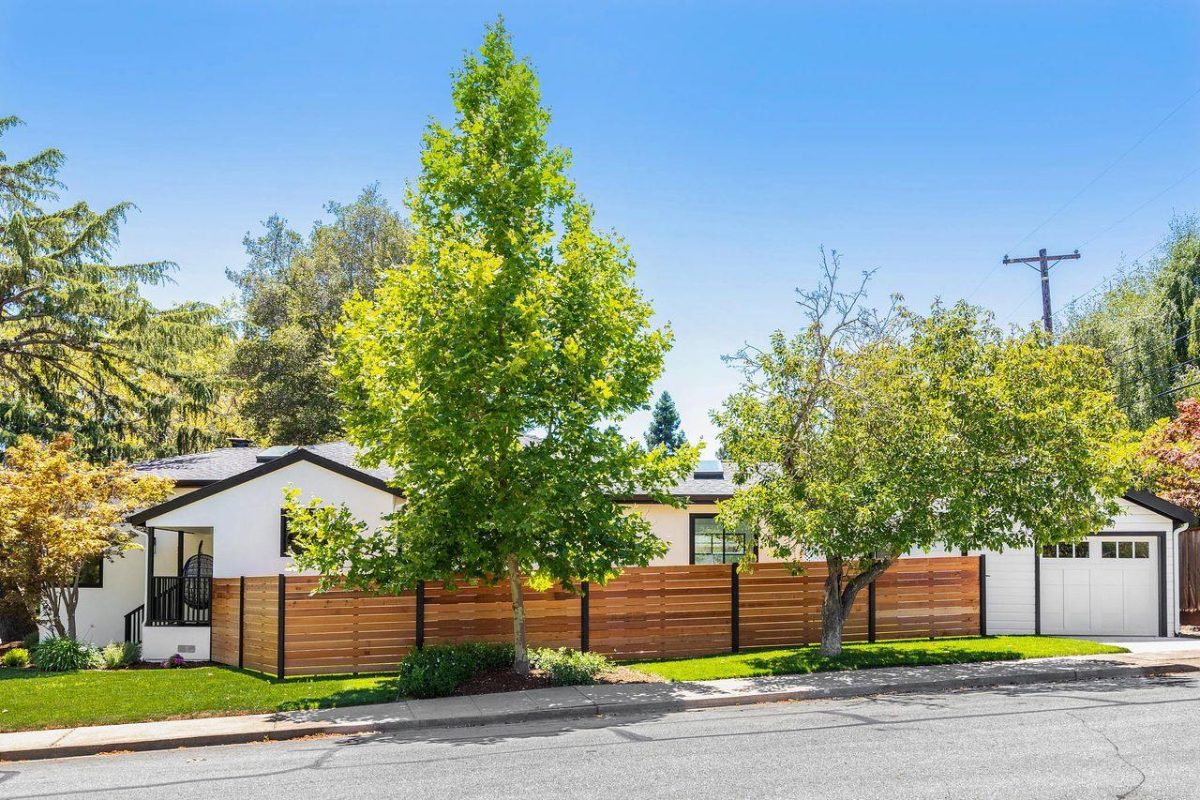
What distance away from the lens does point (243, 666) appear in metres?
18.7

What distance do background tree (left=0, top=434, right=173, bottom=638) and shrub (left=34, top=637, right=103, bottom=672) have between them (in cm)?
116

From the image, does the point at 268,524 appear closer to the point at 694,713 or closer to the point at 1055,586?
the point at 694,713

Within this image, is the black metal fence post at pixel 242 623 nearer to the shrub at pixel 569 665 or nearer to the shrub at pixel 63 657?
the shrub at pixel 63 657

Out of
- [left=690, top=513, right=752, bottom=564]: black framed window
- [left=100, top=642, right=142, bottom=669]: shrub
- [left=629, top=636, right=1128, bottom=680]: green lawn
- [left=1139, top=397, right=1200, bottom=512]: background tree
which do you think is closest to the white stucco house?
[left=100, top=642, right=142, bottom=669]: shrub

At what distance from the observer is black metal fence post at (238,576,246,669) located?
18.5m

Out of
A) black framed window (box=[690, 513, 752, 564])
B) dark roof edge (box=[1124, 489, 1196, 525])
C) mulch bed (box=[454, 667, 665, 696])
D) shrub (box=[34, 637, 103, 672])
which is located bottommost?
shrub (box=[34, 637, 103, 672])

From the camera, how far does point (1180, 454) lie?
974 inches

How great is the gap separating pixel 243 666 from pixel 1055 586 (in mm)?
17003

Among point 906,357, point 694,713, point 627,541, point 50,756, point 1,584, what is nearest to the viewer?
point 50,756

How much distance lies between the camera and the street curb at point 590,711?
1200cm

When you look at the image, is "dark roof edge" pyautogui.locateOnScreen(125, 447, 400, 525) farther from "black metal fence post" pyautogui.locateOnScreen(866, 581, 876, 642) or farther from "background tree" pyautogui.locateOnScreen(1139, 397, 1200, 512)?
"background tree" pyautogui.locateOnScreen(1139, 397, 1200, 512)

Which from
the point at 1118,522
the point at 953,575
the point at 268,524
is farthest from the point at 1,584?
the point at 1118,522

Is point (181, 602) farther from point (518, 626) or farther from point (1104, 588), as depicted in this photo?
point (1104, 588)

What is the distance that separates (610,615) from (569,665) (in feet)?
9.26
